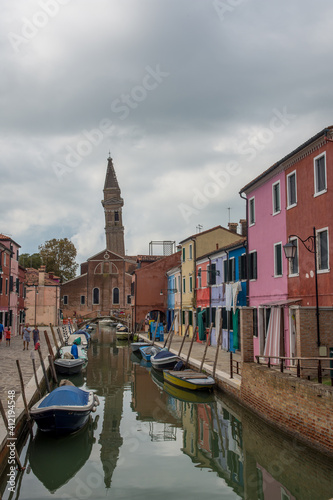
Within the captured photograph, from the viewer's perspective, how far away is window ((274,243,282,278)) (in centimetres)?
1811

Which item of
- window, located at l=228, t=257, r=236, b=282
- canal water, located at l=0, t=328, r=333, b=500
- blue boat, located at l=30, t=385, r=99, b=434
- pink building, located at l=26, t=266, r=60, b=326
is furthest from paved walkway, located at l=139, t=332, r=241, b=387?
pink building, located at l=26, t=266, r=60, b=326

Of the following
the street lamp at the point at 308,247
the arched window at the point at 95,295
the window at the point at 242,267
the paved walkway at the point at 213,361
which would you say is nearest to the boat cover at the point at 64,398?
the paved walkway at the point at 213,361

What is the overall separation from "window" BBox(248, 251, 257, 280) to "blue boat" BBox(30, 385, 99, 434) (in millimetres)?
10237

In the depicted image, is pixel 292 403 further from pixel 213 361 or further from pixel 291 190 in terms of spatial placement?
pixel 213 361

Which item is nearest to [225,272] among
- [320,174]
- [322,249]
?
[322,249]

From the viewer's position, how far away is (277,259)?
1839 cm

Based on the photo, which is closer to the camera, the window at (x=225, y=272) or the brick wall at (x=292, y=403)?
the brick wall at (x=292, y=403)

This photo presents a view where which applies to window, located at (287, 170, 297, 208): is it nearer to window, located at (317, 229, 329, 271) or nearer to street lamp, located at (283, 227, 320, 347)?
street lamp, located at (283, 227, 320, 347)

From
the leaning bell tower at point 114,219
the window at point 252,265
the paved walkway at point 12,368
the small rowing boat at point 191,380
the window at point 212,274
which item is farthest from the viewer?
the leaning bell tower at point 114,219

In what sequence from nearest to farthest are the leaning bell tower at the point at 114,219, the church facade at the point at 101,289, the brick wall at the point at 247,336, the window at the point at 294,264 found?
1. the brick wall at the point at 247,336
2. the window at the point at 294,264
3. the church facade at the point at 101,289
4. the leaning bell tower at the point at 114,219

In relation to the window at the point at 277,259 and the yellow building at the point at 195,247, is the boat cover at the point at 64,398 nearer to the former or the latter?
the window at the point at 277,259

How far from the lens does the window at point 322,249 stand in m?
14.6

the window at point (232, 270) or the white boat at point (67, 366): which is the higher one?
the window at point (232, 270)

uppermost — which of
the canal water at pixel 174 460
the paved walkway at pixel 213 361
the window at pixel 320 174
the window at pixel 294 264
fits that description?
the window at pixel 320 174
